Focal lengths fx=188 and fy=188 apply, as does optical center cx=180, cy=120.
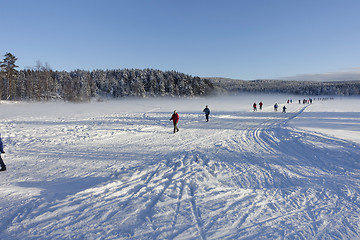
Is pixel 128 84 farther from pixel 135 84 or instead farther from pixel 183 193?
pixel 183 193

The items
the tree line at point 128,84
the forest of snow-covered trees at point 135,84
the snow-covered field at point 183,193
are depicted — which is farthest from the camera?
the forest of snow-covered trees at point 135,84

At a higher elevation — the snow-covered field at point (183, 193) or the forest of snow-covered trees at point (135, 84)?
the forest of snow-covered trees at point (135, 84)

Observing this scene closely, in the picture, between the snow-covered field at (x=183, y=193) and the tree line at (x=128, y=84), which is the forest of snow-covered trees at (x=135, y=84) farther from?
the snow-covered field at (x=183, y=193)

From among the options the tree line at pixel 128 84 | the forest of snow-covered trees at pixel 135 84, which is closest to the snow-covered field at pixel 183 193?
the tree line at pixel 128 84

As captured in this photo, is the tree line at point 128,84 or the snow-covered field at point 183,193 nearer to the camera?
the snow-covered field at point 183,193

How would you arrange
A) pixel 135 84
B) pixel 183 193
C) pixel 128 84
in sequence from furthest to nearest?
pixel 128 84
pixel 135 84
pixel 183 193

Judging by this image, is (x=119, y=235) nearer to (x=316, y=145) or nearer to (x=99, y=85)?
(x=316, y=145)

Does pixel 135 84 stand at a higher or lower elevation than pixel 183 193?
higher

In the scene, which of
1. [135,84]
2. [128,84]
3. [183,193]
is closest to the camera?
[183,193]

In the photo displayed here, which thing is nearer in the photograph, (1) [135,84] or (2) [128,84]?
(1) [135,84]

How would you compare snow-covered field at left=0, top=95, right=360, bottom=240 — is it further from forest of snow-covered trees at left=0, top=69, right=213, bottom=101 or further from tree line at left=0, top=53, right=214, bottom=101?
forest of snow-covered trees at left=0, top=69, right=213, bottom=101

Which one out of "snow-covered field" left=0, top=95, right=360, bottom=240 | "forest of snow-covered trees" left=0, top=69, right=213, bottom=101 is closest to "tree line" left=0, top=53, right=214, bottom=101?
"forest of snow-covered trees" left=0, top=69, right=213, bottom=101

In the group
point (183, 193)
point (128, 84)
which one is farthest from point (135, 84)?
point (183, 193)

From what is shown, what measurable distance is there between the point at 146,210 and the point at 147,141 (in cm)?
596
